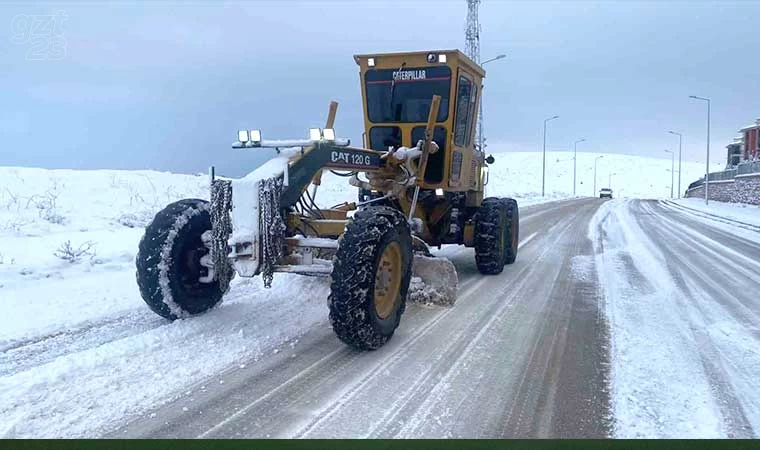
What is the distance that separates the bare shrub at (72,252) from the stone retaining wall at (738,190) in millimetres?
38691

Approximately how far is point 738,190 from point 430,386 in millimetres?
45606

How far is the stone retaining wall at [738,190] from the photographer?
3812 centimetres

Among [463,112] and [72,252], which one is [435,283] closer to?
[463,112]

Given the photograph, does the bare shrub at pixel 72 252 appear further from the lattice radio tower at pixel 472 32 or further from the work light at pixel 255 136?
the lattice radio tower at pixel 472 32

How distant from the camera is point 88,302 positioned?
647 cm

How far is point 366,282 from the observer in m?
4.93

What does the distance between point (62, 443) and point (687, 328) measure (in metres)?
5.55

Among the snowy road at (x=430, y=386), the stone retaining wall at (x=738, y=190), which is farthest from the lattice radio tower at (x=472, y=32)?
the snowy road at (x=430, y=386)

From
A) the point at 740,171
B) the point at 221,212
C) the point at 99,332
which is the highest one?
the point at 740,171

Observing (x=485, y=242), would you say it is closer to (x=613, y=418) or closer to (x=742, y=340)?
(x=742, y=340)

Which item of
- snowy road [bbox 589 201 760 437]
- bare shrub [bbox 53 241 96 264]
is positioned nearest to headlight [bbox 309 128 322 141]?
snowy road [bbox 589 201 760 437]

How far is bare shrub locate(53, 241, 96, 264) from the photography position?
329 inches

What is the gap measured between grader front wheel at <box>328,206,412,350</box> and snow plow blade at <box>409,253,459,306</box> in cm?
142

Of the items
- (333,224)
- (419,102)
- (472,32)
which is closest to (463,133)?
(419,102)
